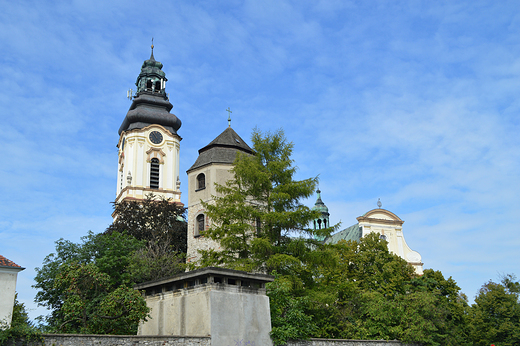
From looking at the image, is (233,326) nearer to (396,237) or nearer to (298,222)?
(298,222)

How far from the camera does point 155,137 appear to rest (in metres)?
56.8

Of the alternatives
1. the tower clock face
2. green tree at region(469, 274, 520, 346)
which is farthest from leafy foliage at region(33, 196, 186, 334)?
the tower clock face

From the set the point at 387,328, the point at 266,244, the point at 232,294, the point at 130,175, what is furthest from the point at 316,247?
the point at 130,175

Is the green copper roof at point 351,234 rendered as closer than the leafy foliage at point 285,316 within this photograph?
No

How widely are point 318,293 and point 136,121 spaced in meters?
41.1

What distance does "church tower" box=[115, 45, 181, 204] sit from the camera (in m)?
54.5

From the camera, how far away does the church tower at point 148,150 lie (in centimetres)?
5450

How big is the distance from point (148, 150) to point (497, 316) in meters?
39.4

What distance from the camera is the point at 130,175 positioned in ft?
177

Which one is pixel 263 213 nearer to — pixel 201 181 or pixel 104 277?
pixel 104 277

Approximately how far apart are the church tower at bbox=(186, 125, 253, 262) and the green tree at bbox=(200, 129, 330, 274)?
18.9 feet

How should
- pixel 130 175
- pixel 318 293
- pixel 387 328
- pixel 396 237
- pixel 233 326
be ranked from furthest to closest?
1. pixel 130 175
2. pixel 396 237
3. pixel 387 328
4. pixel 318 293
5. pixel 233 326

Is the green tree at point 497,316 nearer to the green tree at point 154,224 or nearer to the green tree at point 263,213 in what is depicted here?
the green tree at point 263,213

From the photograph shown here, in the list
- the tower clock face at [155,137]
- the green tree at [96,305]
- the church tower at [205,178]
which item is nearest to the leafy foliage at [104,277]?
the green tree at [96,305]
